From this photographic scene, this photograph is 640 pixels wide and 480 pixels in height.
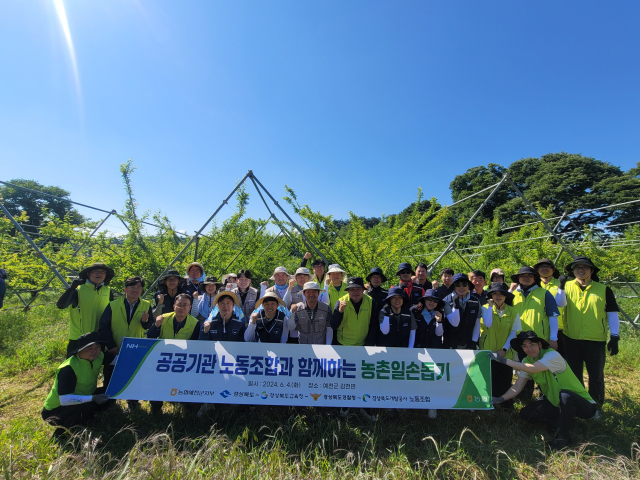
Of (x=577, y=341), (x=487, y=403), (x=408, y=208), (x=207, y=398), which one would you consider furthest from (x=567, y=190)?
(x=207, y=398)

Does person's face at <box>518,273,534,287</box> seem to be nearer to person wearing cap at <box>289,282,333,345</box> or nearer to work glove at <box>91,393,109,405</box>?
person wearing cap at <box>289,282,333,345</box>

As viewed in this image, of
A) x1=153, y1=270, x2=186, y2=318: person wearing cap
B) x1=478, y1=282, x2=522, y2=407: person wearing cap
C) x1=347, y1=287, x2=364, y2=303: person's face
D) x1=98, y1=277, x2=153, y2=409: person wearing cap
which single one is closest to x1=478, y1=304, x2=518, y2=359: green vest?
x1=478, y1=282, x2=522, y2=407: person wearing cap

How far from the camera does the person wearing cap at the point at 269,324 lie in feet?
13.9

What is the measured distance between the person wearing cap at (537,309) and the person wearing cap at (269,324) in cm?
352

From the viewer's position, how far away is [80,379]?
373 cm

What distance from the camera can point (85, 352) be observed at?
12.3 ft

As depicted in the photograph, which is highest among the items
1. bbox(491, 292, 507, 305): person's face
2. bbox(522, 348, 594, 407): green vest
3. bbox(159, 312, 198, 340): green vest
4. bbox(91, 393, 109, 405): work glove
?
bbox(491, 292, 507, 305): person's face

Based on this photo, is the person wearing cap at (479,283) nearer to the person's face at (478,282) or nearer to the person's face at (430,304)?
the person's face at (478,282)

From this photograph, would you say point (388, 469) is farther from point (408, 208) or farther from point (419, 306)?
point (408, 208)

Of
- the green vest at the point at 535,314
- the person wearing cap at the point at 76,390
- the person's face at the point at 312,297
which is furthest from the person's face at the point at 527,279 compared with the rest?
the person wearing cap at the point at 76,390

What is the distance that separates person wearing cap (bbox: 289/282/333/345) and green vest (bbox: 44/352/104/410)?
2.75 meters

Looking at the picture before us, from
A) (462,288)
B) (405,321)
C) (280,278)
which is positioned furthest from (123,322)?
(462,288)

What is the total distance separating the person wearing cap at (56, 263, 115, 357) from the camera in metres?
4.40

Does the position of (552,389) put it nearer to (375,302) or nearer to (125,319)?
(375,302)
